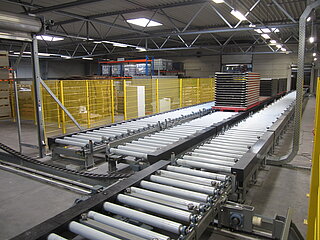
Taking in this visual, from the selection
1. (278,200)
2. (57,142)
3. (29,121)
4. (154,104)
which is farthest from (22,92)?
(278,200)

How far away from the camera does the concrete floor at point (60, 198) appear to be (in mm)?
3455

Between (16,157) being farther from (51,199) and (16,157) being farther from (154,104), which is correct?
(154,104)

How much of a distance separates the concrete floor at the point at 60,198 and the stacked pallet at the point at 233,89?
3578 mm

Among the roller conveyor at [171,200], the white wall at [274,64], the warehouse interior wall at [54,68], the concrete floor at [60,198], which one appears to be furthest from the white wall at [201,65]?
the roller conveyor at [171,200]

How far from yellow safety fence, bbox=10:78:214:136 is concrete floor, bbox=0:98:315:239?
484 centimetres

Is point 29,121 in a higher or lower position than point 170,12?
lower

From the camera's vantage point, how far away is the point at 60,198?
4.05 m

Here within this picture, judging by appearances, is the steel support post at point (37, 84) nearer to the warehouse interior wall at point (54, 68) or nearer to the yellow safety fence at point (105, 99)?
the yellow safety fence at point (105, 99)

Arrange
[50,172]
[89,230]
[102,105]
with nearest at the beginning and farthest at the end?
[89,230]
[50,172]
[102,105]

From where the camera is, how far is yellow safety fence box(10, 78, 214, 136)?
386 inches

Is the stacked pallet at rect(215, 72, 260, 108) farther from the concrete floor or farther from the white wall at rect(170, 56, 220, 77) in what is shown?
the white wall at rect(170, 56, 220, 77)

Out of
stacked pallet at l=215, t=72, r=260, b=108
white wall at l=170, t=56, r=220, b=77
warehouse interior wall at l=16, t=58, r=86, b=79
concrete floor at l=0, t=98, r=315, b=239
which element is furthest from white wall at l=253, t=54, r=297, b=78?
warehouse interior wall at l=16, t=58, r=86, b=79

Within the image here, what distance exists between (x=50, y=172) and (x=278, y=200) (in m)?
3.99

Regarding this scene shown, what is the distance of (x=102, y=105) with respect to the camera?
36.1 ft
